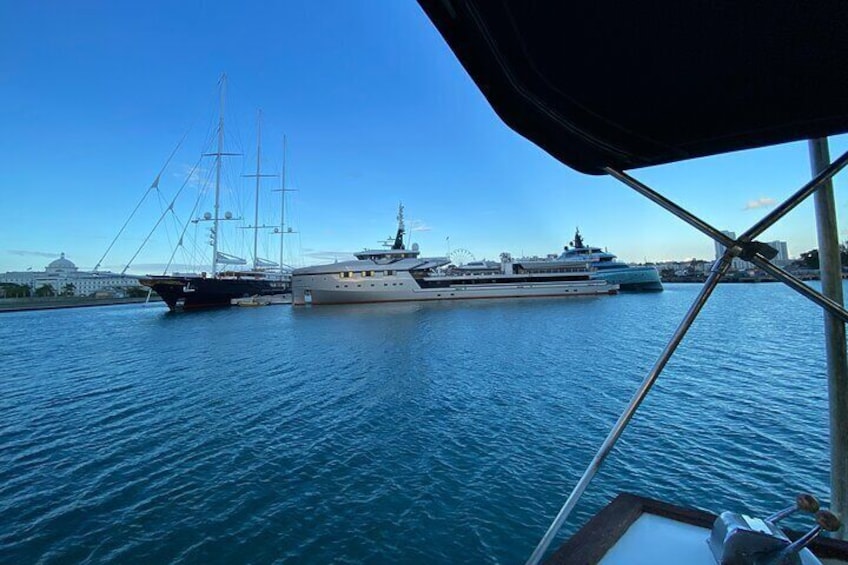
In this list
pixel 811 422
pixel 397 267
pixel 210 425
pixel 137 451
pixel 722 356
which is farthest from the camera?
pixel 397 267

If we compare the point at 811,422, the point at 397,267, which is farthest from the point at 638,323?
the point at 397,267

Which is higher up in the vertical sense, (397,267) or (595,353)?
(397,267)

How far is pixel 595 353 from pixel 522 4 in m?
15.5

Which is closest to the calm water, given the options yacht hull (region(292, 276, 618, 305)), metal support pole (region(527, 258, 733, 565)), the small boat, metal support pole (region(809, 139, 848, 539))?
metal support pole (region(527, 258, 733, 565))

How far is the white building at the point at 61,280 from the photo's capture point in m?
117

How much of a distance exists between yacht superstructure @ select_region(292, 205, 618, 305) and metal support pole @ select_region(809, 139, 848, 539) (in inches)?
1865

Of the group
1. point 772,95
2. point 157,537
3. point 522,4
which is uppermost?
point 522,4

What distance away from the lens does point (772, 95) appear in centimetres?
166

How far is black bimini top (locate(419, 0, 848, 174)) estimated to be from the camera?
1293 mm

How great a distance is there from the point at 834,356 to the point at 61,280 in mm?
162205

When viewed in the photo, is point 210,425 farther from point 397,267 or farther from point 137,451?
point 397,267

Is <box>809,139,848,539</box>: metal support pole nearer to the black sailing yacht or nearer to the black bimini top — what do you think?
the black bimini top

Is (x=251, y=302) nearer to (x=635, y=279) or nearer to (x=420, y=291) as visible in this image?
(x=420, y=291)

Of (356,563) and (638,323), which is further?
(638,323)
